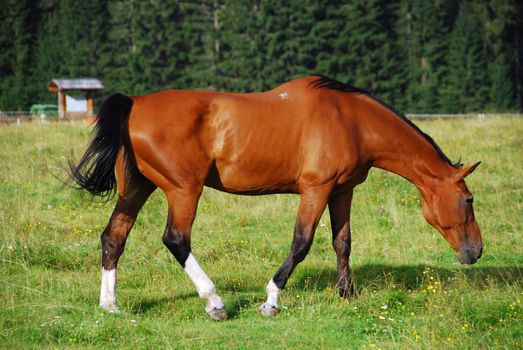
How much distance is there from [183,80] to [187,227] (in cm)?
4078

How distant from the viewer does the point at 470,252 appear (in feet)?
23.6

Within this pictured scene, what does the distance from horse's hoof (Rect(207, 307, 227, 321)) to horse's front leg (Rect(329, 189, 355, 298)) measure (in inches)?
57.2

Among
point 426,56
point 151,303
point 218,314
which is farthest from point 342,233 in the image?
point 426,56

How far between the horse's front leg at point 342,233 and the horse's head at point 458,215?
867mm

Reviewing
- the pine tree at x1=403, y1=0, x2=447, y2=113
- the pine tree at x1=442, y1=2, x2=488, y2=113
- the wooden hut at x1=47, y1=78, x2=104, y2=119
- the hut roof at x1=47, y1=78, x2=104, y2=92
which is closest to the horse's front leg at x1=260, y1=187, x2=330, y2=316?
the wooden hut at x1=47, y1=78, x2=104, y2=119

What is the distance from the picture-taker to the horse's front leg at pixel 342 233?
7312mm

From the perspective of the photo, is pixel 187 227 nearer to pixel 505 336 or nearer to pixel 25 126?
pixel 505 336

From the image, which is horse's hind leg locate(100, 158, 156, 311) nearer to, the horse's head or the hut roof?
the horse's head

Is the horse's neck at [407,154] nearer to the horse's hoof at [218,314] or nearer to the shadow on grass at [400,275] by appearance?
the shadow on grass at [400,275]

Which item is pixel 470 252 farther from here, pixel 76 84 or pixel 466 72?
pixel 466 72

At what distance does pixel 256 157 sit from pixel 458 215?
2125 mm

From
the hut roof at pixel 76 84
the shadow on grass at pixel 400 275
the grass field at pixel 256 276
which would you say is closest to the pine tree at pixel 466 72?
the hut roof at pixel 76 84

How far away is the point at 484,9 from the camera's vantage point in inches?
2024

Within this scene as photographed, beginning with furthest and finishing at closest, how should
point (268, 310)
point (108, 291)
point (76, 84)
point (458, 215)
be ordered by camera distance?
point (76, 84) → point (458, 215) → point (108, 291) → point (268, 310)
